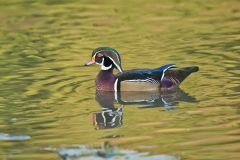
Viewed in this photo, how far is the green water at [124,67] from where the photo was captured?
1008cm

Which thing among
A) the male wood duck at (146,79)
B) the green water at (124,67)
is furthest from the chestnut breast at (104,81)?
the green water at (124,67)

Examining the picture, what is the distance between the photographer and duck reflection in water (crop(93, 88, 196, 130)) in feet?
37.7

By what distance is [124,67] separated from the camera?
49.0ft

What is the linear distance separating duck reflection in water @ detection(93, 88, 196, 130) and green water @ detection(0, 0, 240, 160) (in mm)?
62

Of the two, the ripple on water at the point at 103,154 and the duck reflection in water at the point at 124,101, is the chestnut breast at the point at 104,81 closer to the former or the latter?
the duck reflection in water at the point at 124,101

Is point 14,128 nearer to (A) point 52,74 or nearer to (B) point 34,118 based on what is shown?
(B) point 34,118

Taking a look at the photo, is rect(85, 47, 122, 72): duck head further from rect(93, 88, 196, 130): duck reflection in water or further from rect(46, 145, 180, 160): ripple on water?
rect(46, 145, 180, 160): ripple on water

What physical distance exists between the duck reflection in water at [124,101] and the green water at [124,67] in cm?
6

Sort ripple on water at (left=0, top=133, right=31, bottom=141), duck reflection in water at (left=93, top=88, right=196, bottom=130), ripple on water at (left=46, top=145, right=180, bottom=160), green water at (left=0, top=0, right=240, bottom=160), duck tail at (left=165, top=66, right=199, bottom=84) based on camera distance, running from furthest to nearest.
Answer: duck tail at (left=165, top=66, right=199, bottom=84)
duck reflection in water at (left=93, top=88, right=196, bottom=130)
ripple on water at (left=0, top=133, right=31, bottom=141)
green water at (left=0, top=0, right=240, bottom=160)
ripple on water at (left=46, top=145, right=180, bottom=160)

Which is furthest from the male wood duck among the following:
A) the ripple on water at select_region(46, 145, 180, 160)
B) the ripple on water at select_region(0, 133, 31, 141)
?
the ripple on water at select_region(46, 145, 180, 160)

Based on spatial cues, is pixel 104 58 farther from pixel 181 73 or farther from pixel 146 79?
pixel 181 73

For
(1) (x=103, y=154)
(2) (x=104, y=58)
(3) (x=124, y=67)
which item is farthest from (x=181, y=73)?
(1) (x=103, y=154)

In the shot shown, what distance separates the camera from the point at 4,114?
38.8 feet

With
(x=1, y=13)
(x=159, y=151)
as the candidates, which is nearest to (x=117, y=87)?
(x=159, y=151)
